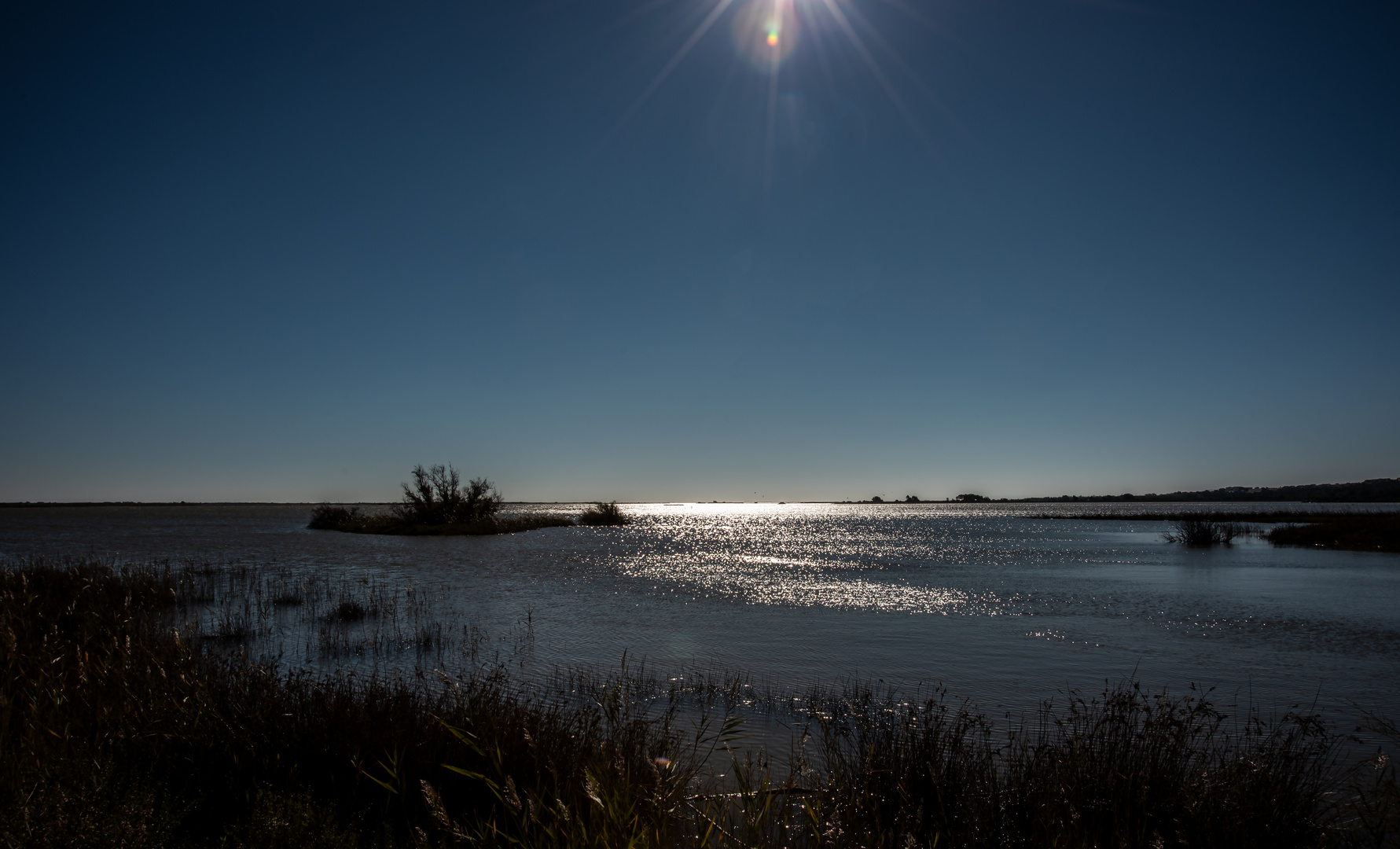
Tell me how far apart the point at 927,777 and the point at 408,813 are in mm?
3670

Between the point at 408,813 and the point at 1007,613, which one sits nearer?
the point at 408,813

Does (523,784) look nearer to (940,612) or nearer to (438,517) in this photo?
(940,612)

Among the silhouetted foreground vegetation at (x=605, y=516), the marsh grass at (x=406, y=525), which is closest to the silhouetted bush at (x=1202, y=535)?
the marsh grass at (x=406, y=525)

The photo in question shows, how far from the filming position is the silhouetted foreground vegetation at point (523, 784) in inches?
145

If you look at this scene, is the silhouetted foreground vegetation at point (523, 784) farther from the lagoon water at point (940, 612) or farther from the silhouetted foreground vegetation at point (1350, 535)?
the silhouetted foreground vegetation at point (1350, 535)

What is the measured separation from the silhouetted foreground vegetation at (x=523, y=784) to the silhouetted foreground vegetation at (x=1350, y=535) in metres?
44.3

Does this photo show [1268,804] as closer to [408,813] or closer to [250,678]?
[408,813]

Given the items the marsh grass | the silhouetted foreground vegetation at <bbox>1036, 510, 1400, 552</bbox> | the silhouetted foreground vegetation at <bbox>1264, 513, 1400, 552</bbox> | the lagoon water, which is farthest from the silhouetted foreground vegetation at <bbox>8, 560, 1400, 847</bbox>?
the marsh grass

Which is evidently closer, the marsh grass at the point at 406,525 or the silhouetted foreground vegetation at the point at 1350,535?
the silhouetted foreground vegetation at the point at 1350,535

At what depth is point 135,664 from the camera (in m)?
6.57

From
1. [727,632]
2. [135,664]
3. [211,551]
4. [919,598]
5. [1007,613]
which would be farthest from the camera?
[211,551]

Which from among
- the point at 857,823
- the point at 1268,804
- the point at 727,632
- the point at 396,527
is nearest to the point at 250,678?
the point at 857,823

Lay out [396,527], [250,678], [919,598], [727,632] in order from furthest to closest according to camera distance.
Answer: [396,527]
[919,598]
[727,632]
[250,678]

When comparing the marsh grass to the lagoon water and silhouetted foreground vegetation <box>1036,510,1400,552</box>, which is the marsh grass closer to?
the lagoon water
